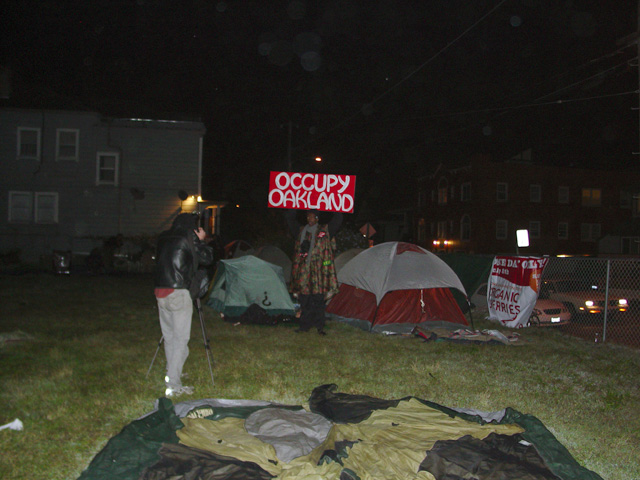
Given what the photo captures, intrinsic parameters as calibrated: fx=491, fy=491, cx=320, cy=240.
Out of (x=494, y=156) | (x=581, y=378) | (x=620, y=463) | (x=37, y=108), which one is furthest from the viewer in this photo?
(x=494, y=156)

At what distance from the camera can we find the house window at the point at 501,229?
34812 millimetres

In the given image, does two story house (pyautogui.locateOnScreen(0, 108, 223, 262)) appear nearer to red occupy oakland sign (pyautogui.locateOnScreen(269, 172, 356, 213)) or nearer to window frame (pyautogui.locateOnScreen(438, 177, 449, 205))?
red occupy oakland sign (pyautogui.locateOnScreen(269, 172, 356, 213))

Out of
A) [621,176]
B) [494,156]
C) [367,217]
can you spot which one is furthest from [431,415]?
[367,217]

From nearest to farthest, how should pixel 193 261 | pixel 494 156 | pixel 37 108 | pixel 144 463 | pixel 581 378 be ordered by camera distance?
pixel 144 463 < pixel 193 261 < pixel 581 378 < pixel 37 108 < pixel 494 156

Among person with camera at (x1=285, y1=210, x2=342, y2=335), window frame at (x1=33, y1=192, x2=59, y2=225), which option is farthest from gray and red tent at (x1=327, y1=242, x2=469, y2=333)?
window frame at (x1=33, y1=192, x2=59, y2=225)

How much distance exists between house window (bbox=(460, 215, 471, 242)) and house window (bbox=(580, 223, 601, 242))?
8.49 metres

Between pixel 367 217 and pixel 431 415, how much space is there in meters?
49.1

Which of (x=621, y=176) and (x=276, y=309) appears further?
(x=621, y=176)

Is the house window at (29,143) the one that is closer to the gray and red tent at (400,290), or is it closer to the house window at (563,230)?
the gray and red tent at (400,290)

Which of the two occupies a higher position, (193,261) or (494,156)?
(494,156)

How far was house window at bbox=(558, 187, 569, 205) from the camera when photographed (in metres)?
36.0

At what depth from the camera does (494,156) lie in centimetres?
3500

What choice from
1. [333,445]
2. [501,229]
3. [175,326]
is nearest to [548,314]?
[333,445]

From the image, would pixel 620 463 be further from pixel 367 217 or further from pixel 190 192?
pixel 367 217
